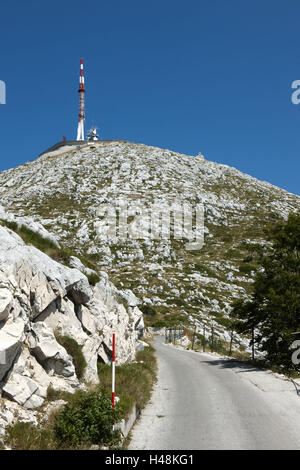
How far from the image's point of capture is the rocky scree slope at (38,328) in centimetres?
752

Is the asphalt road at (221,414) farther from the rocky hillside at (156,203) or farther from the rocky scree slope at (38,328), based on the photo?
the rocky hillside at (156,203)

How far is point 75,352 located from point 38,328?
71.1 inches

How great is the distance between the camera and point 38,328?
9844 mm

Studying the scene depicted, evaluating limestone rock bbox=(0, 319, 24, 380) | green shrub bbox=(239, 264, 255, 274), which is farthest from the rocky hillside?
limestone rock bbox=(0, 319, 24, 380)

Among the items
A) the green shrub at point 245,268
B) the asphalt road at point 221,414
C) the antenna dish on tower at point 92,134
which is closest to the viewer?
the asphalt road at point 221,414

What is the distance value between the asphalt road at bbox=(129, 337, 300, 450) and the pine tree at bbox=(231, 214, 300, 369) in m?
2.10

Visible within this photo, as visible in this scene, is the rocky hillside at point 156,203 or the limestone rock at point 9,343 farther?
the rocky hillside at point 156,203

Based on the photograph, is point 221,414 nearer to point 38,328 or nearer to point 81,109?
point 38,328

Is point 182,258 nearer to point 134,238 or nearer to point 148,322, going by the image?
point 134,238

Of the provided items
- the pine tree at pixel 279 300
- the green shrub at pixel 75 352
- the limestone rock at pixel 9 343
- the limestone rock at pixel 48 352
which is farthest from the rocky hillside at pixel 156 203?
the limestone rock at pixel 9 343

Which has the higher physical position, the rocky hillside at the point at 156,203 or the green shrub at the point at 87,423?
the rocky hillside at the point at 156,203

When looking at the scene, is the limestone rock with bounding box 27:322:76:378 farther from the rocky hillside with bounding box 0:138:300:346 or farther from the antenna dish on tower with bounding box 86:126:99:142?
the antenna dish on tower with bounding box 86:126:99:142

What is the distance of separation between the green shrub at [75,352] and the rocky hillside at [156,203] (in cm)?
3626

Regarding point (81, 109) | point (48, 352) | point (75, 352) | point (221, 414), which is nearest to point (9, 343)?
point (48, 352)
